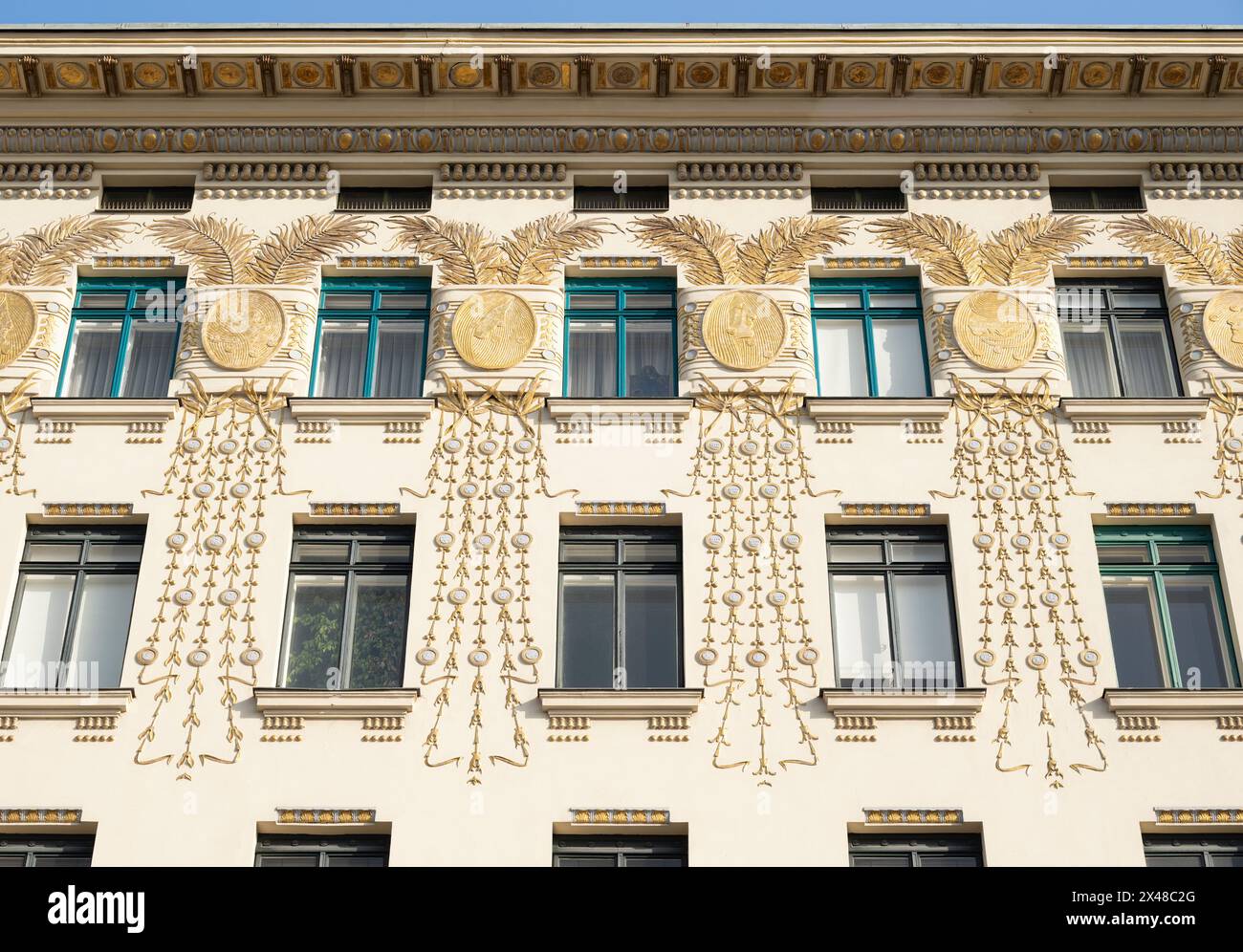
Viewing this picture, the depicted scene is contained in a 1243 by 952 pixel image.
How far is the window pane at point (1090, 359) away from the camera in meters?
18.0

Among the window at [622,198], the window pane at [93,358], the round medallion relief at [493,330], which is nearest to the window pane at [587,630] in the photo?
the round medallion relief at [493,330]

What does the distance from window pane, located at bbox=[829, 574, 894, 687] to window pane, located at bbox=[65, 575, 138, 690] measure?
6878 mm

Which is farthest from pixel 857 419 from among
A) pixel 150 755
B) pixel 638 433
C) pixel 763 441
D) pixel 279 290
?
pixel 150 755

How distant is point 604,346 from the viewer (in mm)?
18344

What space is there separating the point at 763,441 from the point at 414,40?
249 inches

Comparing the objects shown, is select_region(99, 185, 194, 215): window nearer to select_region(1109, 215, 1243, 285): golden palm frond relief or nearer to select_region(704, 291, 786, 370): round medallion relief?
select_region(704, 291, 786, 370): round medallion relief

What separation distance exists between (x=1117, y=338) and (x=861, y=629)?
4.73 metres

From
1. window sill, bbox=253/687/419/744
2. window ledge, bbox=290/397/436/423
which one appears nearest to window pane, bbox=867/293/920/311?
window ledge, bbox=290/397/436/423

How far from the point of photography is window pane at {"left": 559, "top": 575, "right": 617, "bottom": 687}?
1606 centimetres

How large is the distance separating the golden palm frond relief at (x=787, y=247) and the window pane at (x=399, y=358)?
11.9 feet

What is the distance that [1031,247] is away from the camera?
61.5 feet
